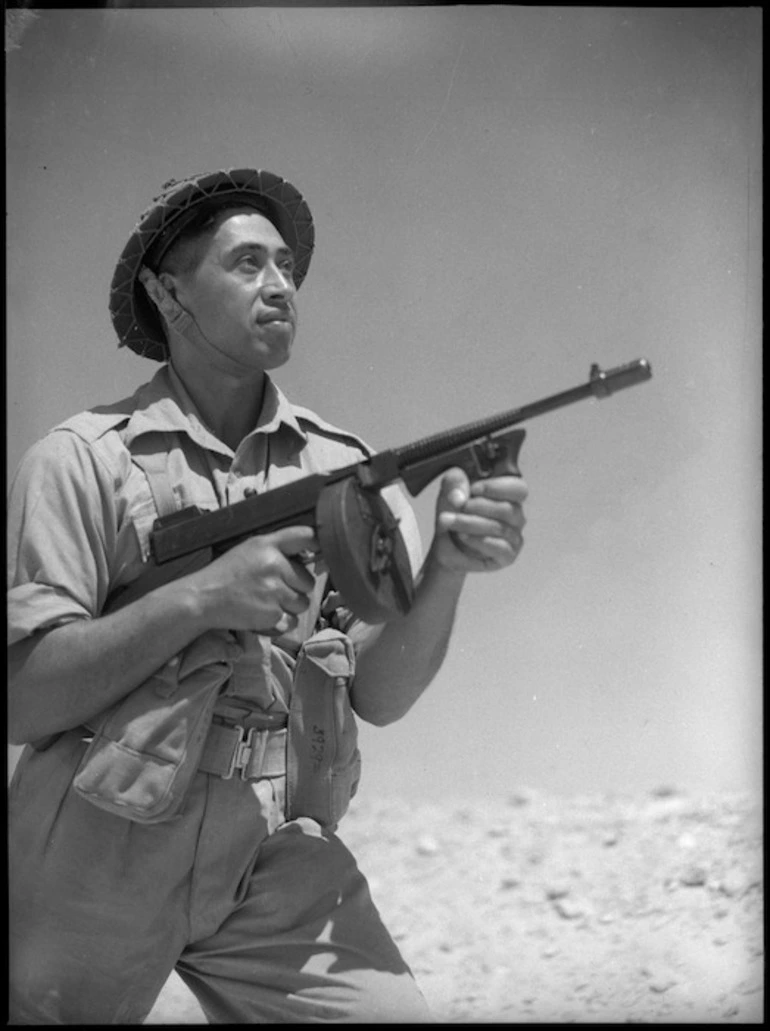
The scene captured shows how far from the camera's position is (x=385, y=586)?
313 cm

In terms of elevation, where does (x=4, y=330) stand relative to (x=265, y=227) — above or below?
below

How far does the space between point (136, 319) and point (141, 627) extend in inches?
38.2

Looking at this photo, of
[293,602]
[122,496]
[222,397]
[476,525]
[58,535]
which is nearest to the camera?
[476,525]

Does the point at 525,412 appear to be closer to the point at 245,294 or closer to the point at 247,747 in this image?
the point at 245,294

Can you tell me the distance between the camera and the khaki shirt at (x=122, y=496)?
10.4ft

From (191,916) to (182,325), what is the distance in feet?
4.70

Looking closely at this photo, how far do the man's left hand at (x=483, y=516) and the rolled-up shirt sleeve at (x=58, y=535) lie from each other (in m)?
0.81

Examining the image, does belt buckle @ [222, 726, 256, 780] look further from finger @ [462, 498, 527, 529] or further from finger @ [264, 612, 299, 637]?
finger @ [462, 498, 527, 529]

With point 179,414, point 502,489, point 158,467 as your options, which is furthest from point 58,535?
point 502,489

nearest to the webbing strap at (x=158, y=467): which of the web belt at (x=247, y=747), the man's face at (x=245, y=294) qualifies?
the man's face at (x=245, y=294)

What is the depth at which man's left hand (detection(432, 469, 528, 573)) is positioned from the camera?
297 cm

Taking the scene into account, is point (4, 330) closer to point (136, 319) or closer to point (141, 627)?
point (136, 319)

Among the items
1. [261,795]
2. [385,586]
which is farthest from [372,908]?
[385,586]

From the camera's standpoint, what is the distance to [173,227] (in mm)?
3490
